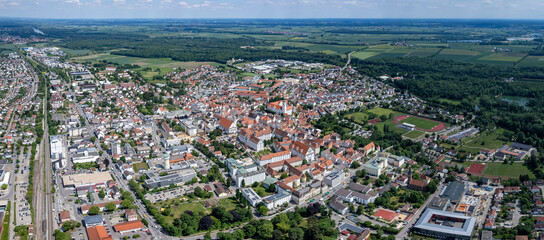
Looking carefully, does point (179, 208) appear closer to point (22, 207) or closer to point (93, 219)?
point (93, 219)

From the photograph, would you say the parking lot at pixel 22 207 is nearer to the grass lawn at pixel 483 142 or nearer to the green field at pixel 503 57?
the grass lawn at pixel 483 142

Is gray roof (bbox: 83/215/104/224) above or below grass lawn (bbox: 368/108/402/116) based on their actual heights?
below

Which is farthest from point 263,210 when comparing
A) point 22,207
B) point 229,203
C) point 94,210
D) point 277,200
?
point 22,207

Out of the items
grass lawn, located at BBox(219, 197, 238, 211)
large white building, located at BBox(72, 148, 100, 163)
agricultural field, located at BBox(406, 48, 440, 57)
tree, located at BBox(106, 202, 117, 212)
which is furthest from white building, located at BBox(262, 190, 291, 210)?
agricultural field, located at BBox(406, 48, 440, 57)

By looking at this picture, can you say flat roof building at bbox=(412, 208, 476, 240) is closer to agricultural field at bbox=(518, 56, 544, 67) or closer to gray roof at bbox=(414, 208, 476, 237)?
gray roof at bbox=(414, 208, 476, 237)

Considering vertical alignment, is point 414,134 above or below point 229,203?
above

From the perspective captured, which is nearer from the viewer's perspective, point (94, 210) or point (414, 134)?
point (94, 210)

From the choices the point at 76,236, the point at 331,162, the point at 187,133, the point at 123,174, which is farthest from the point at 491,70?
the point at 76,236

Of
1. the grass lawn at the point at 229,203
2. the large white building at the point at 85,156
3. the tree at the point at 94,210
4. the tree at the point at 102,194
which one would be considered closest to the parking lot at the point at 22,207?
the tree at the point at 94,210
